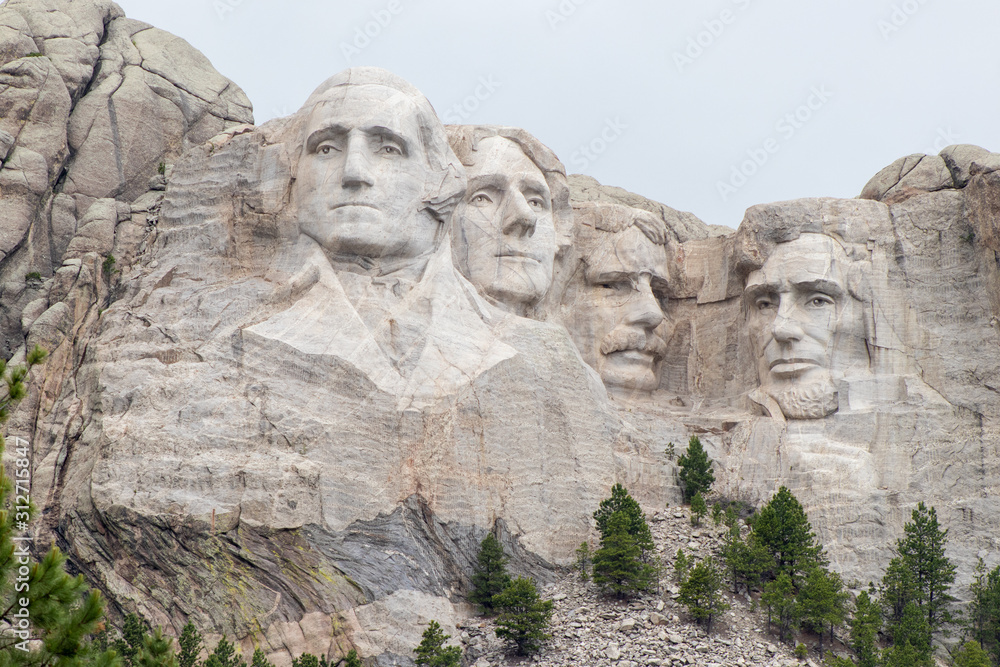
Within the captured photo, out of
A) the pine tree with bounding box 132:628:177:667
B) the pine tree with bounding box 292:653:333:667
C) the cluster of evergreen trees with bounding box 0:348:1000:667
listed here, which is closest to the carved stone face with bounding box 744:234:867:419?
the cluster of evergreen trees with bounding box 0:348:1000:667

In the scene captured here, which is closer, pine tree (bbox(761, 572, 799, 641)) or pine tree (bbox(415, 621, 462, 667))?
Result: pine tree (bbox(415, 621, 462, 667))

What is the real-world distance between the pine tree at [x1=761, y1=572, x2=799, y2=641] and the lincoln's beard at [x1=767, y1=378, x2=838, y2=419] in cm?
408

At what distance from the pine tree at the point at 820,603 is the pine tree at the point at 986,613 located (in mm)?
2241

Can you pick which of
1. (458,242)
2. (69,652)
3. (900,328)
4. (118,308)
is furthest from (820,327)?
(69,652)

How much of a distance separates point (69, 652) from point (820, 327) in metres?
16.2

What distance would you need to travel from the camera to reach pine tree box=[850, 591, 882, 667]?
22203 millimetres

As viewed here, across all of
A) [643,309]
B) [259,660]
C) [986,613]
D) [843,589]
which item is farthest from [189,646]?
[986,613]

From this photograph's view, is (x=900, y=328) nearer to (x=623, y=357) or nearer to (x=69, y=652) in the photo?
(x=623, y=357)

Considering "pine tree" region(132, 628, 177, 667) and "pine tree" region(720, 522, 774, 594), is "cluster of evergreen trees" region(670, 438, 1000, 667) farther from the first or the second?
"pine tree" region(132, 628, 177, 667)

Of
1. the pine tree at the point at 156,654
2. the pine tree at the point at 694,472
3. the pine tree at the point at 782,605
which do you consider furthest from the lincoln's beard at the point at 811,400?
the pine tree at the point at 156,654

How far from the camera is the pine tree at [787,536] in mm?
23578

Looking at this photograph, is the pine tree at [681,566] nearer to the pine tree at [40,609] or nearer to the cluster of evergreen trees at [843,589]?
the cluster of evergreen trees at [843,589]

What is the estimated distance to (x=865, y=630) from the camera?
22422mm

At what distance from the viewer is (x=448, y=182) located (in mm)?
25328
